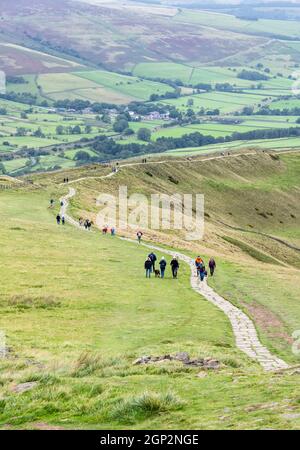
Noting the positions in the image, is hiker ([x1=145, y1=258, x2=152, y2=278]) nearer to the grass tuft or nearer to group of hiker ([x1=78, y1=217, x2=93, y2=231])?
group of hiker ([x1=78, y1=217, x2=93, y2=231])

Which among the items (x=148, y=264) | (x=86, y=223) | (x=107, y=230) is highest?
(x=148, y=264)

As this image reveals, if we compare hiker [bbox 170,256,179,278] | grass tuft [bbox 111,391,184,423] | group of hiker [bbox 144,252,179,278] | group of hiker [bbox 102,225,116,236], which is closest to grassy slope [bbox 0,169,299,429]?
grass tuft [bbox 111,391,184,423]

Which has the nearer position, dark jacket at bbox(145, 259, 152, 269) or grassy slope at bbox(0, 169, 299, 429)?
grassy slope at bbox(0, 169, 299, 429)

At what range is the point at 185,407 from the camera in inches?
832

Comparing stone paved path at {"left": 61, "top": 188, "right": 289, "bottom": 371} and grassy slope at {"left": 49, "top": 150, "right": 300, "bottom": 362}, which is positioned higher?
stone paved path at {"left": 61, "top": 188, "right": 289, "bottom": 371}

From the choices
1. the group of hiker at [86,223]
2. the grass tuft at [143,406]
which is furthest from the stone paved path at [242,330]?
the group of hiker at [86,223]

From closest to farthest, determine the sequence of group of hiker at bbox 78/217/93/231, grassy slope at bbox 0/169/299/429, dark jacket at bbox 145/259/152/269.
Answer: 1. grassy slope at bbox 0/169/299/429
2. dark jacket at bbox 145/259/152/269
3. group of hiker at bbox 78/217/93/231

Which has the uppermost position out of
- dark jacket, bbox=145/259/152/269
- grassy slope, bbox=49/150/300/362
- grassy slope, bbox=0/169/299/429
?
grassy slope, bbox=0/169/299/429

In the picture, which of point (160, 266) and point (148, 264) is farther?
point (160, 266)

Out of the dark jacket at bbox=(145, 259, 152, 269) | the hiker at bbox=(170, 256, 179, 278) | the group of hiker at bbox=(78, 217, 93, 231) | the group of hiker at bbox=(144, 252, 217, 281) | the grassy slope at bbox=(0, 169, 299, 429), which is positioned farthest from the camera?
the group of hiker at bbox=(78, 217, 93, 231)

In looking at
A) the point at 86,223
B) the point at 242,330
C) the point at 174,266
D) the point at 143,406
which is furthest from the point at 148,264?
the point at 143,406

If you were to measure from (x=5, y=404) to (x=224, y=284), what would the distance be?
35176mm

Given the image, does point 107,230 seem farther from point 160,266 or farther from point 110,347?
point 110,347

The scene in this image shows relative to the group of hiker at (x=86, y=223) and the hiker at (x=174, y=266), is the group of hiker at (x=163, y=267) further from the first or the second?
the group of hiker at (x=86, y=223)
